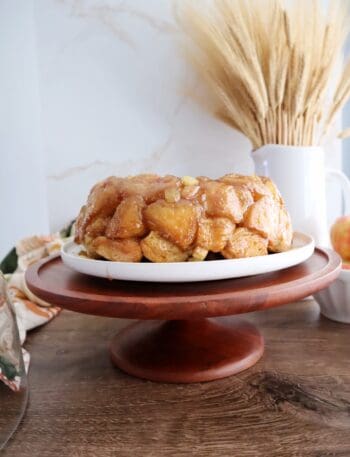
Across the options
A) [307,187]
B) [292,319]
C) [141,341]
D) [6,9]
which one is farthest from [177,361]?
[6,9]

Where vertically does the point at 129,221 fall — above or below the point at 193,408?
above

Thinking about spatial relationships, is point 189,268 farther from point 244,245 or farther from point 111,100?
point 111,100

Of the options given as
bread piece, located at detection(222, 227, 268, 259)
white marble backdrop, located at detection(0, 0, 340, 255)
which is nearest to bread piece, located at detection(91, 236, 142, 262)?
bread piece, located at detection(222, 227, 268, 259)

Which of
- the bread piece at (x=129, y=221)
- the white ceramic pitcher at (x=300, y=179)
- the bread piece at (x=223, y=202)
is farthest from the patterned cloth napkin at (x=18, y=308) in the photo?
the white ceramic pitcher at (x=300, y=179)

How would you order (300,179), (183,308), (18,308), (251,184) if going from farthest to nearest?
(300,179), (18,308), (251,184), (183,308)

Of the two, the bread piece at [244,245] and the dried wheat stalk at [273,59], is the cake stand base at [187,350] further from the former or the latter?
the dried wheat stalk at [273,59]

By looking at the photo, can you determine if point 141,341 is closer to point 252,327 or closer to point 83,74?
point 252,327

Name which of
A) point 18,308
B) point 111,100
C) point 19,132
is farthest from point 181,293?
point 19,132
